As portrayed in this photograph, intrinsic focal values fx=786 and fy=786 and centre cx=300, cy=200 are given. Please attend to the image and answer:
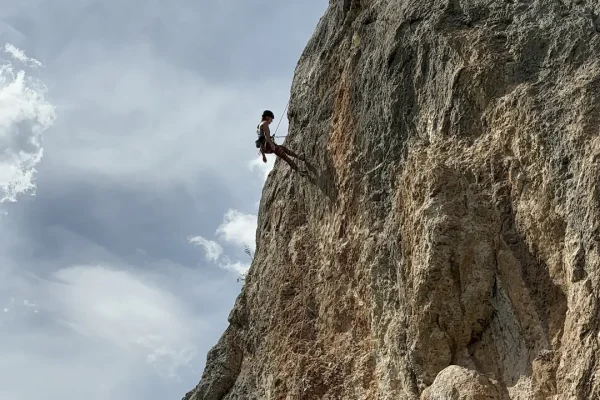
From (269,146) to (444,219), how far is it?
19.0 feet

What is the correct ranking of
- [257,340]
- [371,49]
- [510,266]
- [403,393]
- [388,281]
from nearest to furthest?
[510,266], [403,393], [388,281], [371,49], [257,340]

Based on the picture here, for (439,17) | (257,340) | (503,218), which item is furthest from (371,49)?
(257,340)

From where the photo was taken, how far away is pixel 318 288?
13.5 m

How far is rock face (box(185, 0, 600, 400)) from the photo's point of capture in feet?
30.6

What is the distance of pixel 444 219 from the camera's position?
10.4 meters

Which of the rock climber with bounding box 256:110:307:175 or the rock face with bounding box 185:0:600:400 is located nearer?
the rock face with bounding box 185:0:600:400

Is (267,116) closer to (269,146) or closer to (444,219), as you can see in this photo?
(269,146)

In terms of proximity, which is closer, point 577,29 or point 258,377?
point 577,29

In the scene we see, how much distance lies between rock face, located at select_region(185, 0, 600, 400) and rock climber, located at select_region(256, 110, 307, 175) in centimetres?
33

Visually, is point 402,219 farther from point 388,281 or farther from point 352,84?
point 352,84

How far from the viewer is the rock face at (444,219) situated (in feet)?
30.6

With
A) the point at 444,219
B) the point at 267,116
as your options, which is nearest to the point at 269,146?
the point at 267,116

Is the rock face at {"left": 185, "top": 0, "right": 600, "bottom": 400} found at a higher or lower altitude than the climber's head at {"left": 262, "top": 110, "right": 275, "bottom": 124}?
lower

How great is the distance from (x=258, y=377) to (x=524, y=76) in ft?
23.8
